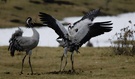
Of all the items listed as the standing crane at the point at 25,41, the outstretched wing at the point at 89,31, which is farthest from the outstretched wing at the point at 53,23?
the standing crane at the point at 25,41

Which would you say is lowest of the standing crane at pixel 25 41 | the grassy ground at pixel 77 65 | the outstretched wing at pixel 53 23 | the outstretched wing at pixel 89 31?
the grassy ground at pixel 77 65

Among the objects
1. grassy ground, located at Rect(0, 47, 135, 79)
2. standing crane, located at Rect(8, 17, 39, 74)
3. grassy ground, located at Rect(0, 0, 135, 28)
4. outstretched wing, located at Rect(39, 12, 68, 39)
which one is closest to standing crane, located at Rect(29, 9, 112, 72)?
outstretched wing, located at Rect(39, 12, 68, 39)

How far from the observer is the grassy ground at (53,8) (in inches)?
3070

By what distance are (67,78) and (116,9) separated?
80041 mm

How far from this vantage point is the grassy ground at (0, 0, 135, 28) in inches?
3070

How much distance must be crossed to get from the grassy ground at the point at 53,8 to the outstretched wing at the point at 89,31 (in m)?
57.1

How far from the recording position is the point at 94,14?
1898 centimetres

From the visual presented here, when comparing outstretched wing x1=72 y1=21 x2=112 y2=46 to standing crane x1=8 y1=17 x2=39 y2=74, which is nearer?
outstretched wing x1=72 y1=21 x2=112 y2=46

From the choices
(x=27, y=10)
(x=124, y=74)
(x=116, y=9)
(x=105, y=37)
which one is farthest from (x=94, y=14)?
(x=116, y=9)

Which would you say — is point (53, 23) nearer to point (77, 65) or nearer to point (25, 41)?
point (25, 41)

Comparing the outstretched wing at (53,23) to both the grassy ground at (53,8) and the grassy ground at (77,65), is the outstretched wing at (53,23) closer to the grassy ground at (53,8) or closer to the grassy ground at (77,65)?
the grassy ground at (77,65)

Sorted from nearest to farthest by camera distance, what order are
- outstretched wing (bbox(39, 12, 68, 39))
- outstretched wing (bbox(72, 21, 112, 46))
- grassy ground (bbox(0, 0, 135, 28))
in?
outstretched wing (bbox(39, 12, 68, 39))
outstretched wing (bbox(72, 21, 112, 46))
grassy ground (bbox(0, 0, 135, 28))

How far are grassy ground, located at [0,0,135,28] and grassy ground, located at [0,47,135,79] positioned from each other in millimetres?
48641

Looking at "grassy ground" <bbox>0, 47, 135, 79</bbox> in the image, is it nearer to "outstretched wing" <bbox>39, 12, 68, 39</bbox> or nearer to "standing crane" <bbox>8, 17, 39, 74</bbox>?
"standing crane" <bbox>8, 17, 39, 74</bbox>
